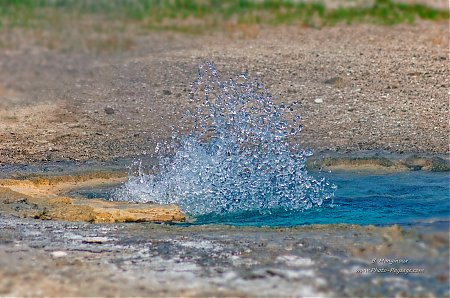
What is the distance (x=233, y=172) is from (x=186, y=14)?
18.3ft

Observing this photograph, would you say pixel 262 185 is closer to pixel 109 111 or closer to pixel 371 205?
pixel 371 205

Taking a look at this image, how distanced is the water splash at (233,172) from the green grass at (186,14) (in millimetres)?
2465

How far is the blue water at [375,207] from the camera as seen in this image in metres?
6.25

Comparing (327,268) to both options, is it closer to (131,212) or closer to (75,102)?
(131,212)

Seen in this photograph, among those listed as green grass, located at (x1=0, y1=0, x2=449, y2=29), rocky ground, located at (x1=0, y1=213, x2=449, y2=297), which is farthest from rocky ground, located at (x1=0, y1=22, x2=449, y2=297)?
green grass, located at (x1=0, y1=0, x2=449, y2=29)

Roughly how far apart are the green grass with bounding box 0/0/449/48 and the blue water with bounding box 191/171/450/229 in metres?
3.92

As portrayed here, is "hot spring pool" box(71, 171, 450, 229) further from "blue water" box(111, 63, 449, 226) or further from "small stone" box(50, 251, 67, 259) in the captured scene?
"small stone" box(50, 251, 67, 259)

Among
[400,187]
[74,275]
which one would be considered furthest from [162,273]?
[400,187]

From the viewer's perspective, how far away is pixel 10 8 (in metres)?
12.1

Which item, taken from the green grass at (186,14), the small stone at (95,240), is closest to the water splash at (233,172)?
the small stone at (95,240)

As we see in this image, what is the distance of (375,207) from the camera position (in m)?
6.54

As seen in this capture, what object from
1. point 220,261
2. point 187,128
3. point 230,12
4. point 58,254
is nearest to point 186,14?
point 230,12

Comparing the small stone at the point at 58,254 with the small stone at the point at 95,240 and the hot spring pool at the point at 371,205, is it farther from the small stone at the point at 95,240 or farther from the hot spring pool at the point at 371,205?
the hot spring pool at the point at 371,205

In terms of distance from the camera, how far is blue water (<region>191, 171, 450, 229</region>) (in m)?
6.25
